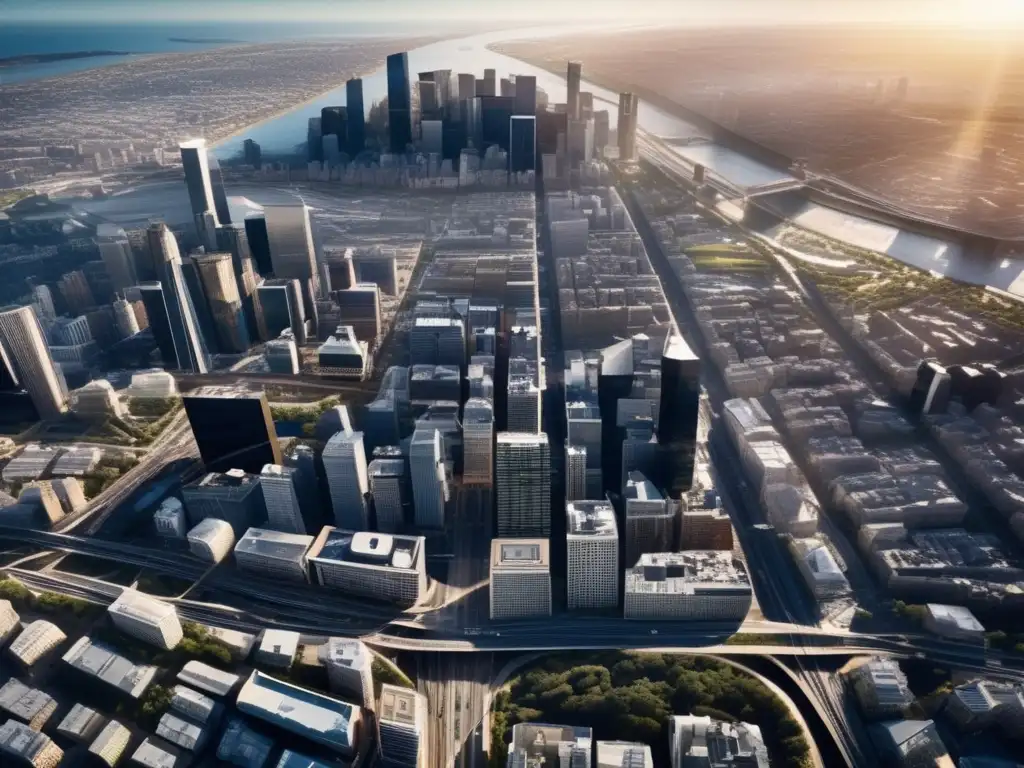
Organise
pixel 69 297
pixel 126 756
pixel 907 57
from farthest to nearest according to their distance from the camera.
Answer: pixel 907 57
pixel 69 297
pixel 126 756

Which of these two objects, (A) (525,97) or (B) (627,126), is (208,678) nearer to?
(B) (627,126)

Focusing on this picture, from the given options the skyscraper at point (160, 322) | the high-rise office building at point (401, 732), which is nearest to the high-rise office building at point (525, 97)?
the skyscraper at point (160, 322)

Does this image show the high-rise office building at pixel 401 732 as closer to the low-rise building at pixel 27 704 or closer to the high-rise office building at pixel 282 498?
the high-rise office building at pixel 282 498

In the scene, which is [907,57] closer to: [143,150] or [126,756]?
[143,150]

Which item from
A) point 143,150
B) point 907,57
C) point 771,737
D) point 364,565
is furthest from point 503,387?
point 907,57

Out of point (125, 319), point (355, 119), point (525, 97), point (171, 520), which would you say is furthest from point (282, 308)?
point (525, 97)

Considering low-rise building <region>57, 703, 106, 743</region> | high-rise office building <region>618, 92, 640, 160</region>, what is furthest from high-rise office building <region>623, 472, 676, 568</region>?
high-rise office building <region>618, 92, 640, 160</region>

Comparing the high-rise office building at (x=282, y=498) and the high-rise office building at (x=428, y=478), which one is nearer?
the high-rise office building at (x=428, y=478)
